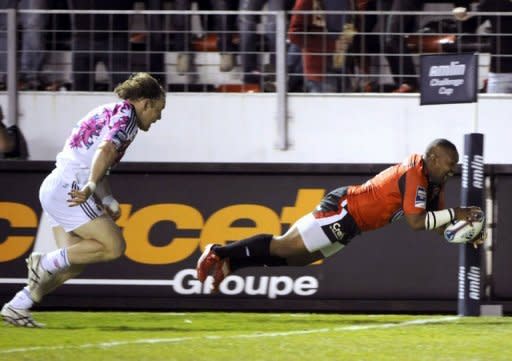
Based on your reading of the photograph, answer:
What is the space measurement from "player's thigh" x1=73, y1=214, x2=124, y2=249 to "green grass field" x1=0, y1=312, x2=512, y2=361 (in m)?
0.65

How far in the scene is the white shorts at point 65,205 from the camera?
9.82 m

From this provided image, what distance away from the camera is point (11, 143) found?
1250cm

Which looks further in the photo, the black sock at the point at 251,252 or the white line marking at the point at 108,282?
the white line marking at the point at 108,282

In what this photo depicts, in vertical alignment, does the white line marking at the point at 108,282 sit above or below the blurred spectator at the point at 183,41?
below

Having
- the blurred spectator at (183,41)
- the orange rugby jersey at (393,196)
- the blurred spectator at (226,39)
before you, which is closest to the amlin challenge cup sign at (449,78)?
the orange rugby jersey at (393,196)

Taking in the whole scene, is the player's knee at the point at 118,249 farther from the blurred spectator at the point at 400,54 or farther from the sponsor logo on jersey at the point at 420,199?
the blurred spectator at the point at 400,54

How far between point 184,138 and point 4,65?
6.55 feet

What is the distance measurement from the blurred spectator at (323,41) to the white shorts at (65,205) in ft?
12.9

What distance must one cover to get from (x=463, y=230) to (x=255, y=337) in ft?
6.21

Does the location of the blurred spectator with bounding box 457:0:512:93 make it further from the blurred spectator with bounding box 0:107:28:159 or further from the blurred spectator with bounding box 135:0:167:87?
the blurred spectator with bounding box 0:107:28:159

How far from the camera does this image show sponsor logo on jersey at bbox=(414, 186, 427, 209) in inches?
393

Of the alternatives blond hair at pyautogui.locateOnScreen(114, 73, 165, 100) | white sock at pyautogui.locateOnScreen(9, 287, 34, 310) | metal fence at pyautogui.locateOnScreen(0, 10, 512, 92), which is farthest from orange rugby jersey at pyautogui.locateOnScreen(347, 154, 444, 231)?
metal fence at pyautogui.locateOnScreen(0, 10, 512, 92)

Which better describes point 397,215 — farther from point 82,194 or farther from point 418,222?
point 82,194

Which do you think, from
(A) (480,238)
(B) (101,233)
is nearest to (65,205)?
(B) (101,233)
